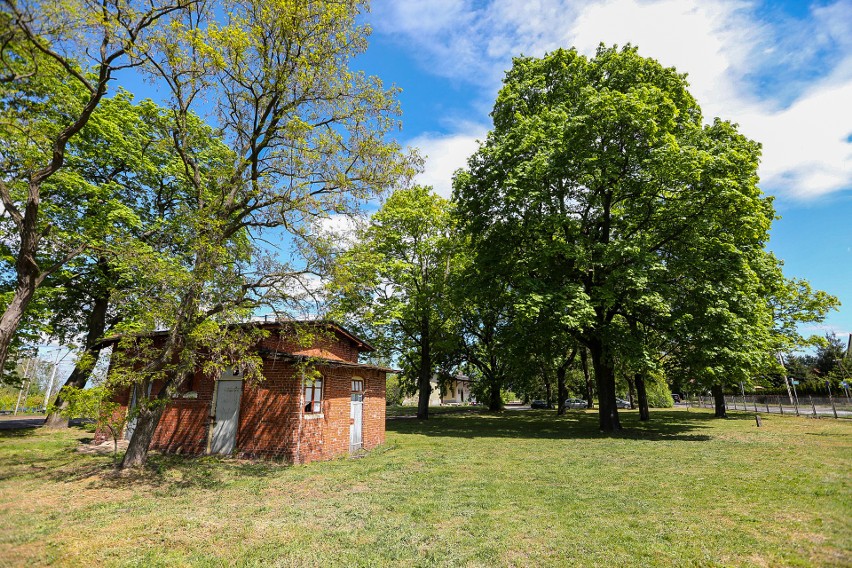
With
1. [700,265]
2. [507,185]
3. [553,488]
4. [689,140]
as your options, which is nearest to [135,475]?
[553,488]

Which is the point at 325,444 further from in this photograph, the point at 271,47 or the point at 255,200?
the point at 271,47

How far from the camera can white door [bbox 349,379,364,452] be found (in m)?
15.8

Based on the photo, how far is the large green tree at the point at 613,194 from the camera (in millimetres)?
18031

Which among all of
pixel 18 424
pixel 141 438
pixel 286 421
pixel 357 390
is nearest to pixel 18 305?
pixel 141 438

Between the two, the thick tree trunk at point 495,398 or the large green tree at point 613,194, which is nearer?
the large green tree at point 613,194

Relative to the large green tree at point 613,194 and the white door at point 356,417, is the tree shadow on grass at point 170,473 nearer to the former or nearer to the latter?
the white door at point 356,417

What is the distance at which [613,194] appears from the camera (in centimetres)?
1989

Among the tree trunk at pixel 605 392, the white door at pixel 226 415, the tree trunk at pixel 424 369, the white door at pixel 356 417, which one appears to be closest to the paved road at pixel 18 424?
the white door at pixel 226 415

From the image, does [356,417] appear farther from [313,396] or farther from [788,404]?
[788,404]

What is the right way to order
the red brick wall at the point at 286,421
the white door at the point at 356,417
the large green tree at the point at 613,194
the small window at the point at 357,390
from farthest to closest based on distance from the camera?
1. the large green tree at the point at 613,194
2. the small window at the point at 357,390
3. the white door at the point at 356,417
4. the red brick wall at the point at 286,421

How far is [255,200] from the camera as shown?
12352 millimetres

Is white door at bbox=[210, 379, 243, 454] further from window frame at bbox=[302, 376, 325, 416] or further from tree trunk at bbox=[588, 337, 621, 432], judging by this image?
tree trunk at bbox=[588, 337, 621, 432]

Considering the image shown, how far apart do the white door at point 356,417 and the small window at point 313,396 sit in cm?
180

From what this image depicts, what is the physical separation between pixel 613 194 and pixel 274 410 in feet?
58.6
